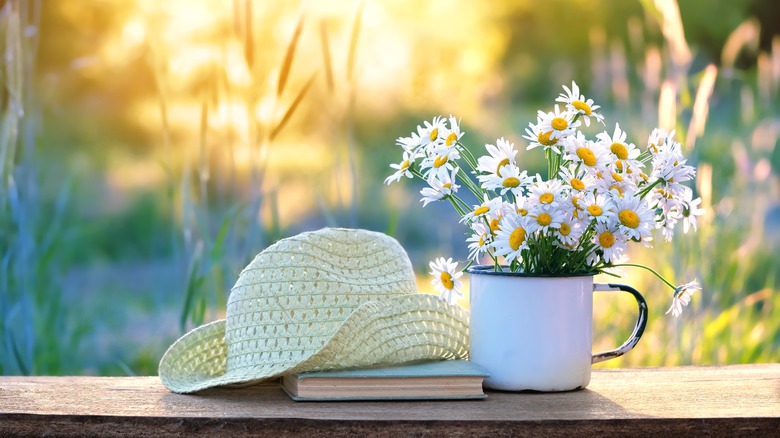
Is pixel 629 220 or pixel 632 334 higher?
pixel 629 220

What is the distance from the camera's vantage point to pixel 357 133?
17.2 feet

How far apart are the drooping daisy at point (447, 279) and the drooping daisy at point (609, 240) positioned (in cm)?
15

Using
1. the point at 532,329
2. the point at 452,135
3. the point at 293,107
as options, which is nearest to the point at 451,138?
the point at 452,135

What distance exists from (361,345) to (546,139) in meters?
0.28

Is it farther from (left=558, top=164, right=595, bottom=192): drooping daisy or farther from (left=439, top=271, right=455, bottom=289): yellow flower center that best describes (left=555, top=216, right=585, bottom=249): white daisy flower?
(left=439, top=271, right=455, bottom=289): yellow flower center

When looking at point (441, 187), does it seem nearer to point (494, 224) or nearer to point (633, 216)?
point (494, 224)

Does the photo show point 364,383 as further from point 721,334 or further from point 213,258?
point 721,334

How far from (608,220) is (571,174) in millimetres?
72

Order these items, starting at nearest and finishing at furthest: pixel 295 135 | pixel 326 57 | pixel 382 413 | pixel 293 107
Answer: pixel 382 413, pixel 293 107, pixel 326 57, pixel 295 135

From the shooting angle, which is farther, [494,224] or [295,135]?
[295,135]

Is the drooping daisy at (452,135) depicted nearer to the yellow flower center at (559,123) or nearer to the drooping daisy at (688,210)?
the yellow flower center at (559,123)

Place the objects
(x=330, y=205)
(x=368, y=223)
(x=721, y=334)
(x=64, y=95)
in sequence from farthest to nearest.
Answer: (x=64, y=95), (x=368, y=223), (x=330, y=205), (x=721, y=334)

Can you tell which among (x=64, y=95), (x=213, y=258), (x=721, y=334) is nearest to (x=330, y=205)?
(x=721, y=334)

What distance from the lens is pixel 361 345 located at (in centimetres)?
95
